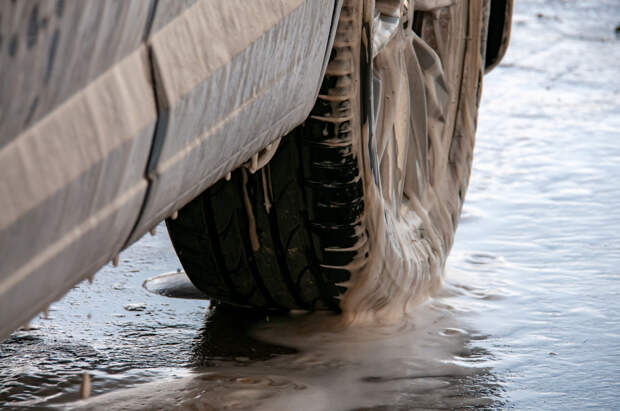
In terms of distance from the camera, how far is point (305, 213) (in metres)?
1.73

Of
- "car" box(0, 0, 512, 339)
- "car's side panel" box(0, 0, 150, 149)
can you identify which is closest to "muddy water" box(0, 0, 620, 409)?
A: "car" box(0, 0, 512, 339)

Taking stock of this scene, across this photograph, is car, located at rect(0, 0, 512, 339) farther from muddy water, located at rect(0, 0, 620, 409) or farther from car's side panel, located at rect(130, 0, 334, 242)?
muddy water, located at rect(0, 0, 620, 409)

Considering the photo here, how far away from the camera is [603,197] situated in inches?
118

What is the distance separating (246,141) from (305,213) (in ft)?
1.66

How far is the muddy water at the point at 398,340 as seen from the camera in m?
1.66

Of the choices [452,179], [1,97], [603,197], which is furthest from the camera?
[603,197]

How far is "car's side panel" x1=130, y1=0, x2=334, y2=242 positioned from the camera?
98 centimetres

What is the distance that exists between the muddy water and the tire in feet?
0.41

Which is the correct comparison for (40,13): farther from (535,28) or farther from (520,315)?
(535,28)

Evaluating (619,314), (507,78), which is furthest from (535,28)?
(619,314)

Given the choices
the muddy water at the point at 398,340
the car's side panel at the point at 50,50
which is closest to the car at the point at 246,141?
the car's side panel at the point at 50,50

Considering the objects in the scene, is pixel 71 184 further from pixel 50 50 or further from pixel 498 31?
pixel 498 31

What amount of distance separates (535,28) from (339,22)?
5.35 meters

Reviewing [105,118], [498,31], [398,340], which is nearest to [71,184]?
[105,118]
